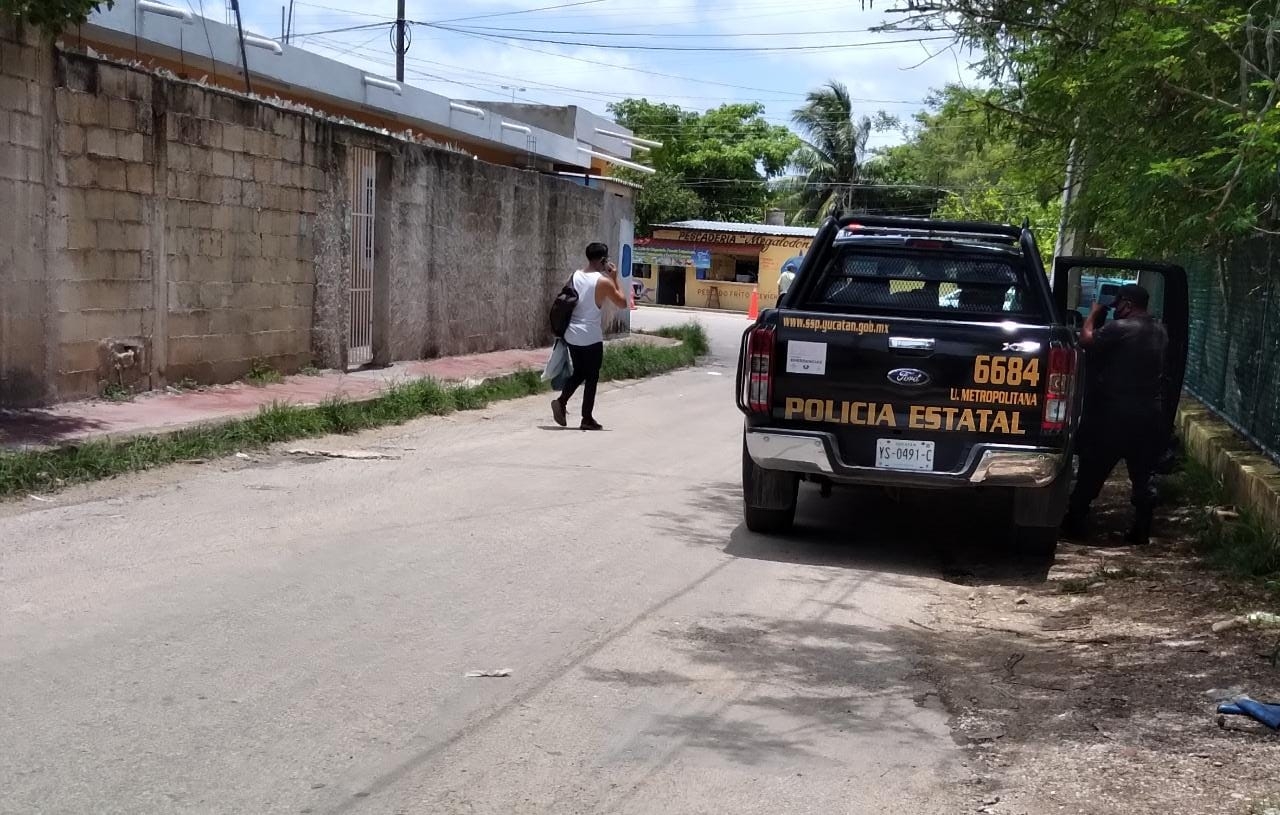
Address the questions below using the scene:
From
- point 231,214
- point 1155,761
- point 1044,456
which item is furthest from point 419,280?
point 1155,761

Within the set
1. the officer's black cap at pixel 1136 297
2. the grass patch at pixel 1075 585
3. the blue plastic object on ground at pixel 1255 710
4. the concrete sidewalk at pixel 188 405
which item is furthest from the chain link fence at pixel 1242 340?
the concrete sidewalk at pixel 188 405

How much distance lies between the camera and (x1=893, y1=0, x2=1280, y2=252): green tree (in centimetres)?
710

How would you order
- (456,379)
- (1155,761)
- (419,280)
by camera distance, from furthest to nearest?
(419,280) < (456,379) < (1155,761)

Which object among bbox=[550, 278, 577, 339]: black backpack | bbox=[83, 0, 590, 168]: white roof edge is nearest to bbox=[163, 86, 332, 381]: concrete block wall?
bbox=[83, 0, 590, 168]: white roof edge

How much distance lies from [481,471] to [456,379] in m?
6.03

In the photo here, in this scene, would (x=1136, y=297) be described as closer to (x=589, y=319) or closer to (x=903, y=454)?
(x=903, y=454)

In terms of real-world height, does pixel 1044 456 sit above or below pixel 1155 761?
above

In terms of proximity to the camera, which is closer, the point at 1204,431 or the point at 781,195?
the point at 1204,431

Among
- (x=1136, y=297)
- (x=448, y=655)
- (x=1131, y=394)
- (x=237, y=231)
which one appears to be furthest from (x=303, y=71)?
(x=448, y=655)

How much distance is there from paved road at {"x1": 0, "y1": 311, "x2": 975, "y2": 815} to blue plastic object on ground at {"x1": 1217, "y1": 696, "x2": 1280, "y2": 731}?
106cm

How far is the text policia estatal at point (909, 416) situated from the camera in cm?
732

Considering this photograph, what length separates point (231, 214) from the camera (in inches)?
515

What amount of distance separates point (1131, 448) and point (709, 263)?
163 ft

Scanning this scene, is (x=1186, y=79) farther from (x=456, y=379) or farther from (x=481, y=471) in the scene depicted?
(x=456, y=379)
